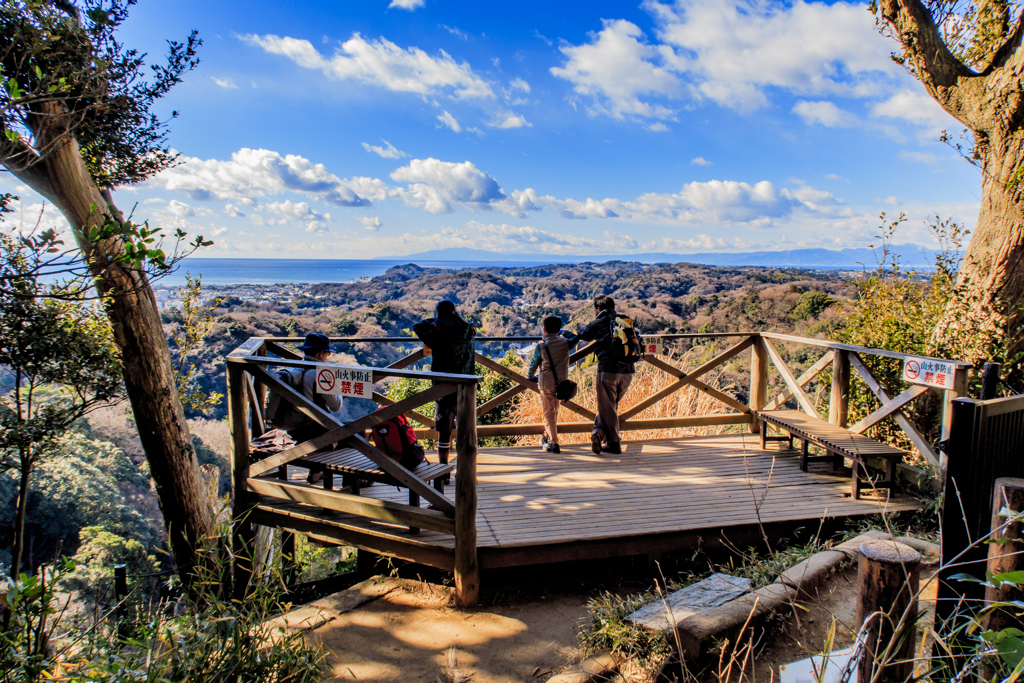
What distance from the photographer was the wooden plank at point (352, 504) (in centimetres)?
353

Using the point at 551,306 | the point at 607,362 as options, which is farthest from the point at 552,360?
the point at 551,306

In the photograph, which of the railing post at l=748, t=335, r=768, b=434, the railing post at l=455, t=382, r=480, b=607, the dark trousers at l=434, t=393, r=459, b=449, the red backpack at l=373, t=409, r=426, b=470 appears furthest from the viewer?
the railing post at l=748, t=335, r=768, b=434

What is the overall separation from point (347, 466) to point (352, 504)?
0.34 metres

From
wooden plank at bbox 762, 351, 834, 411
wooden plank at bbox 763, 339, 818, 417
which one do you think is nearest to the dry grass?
wooden plank at bbox 762, 351, 834, 411

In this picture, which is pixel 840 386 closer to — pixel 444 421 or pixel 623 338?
pixel 623 338

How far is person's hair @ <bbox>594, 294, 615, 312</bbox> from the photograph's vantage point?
17.6ft

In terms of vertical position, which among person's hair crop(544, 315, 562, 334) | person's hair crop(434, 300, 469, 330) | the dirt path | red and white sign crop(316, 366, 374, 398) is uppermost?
person's hair crop(434, 300, 469, 330)

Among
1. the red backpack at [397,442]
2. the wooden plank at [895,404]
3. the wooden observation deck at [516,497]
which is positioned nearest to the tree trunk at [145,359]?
the wooden observation deck at [516,497]

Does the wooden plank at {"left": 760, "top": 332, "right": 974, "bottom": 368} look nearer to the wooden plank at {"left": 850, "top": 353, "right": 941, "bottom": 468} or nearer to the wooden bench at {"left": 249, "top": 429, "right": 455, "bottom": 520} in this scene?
the wooden plank at {"left": 850, "top": 353, "right": 941, "bottom": 468}

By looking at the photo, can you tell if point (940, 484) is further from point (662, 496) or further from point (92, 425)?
point (92, 425)

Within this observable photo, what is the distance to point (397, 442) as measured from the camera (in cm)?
372

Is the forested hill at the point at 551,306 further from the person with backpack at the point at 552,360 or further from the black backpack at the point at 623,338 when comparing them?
the black backpack at the point at 623,338

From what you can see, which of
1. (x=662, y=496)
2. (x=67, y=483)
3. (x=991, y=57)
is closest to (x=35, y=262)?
(x=662, y=496)

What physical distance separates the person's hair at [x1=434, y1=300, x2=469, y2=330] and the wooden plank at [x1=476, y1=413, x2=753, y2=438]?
152cm
